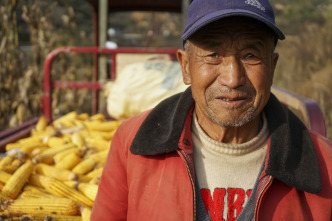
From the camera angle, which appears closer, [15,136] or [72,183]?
[72,183]

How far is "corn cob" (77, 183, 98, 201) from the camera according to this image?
114 inches

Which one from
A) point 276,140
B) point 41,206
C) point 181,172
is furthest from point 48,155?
point 276,140

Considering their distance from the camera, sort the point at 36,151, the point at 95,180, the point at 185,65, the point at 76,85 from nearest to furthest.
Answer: the point at 185,65 → the point at 95,180 → the point at 36,151 → the point at 76,85

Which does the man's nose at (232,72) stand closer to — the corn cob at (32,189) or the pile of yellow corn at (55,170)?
the pile of yellow corn at (55,170)

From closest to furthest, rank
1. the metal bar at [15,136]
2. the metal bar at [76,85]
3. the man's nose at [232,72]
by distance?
the man's nose at [232,72] < the metal bar at [15,136] < the metal bar at [76,85]

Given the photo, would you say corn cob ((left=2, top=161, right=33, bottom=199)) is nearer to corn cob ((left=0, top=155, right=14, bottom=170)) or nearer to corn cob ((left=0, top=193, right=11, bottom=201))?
corn cob ((left=0, top=193, right=11, bottom=201))

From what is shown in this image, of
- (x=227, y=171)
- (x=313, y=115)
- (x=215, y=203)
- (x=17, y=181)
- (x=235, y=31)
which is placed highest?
(x=235, y=31)

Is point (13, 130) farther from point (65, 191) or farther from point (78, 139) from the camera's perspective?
point (65, 191)

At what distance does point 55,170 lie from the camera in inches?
133

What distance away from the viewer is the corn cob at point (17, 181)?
9.53 ft

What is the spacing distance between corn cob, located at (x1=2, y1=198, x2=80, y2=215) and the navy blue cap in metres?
1.62

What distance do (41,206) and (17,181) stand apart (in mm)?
433

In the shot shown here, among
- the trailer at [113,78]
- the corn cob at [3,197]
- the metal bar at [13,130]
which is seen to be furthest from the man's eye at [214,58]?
the metal bar at [13,130]

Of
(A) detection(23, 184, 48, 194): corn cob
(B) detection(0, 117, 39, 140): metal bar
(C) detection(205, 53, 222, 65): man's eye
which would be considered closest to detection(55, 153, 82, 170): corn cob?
(A) detection(23, 184, 48, 194): corn cob
